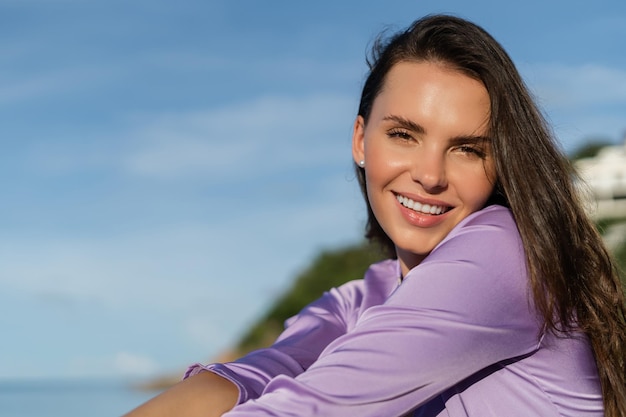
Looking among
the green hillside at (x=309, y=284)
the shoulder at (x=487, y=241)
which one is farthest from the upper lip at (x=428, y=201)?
the green hillside at (x=309, y=284)

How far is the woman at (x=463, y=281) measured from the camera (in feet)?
6.43

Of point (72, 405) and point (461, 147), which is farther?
point (72, 405)

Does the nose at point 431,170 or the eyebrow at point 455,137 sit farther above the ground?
the eyebrow at point 455,137

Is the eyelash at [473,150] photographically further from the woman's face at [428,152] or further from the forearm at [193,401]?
the forearm at [193,401]

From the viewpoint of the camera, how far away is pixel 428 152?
224 cm

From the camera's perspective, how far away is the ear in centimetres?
274

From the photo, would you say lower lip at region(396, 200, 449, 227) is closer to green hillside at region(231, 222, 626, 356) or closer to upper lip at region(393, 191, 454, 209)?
upper lip at region(393, 191, 454, 209)

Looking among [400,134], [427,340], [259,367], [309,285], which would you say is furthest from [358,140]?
[309,285]

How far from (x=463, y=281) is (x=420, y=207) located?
1.18ft

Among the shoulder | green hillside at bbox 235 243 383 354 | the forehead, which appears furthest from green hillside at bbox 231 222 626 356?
the shoulder

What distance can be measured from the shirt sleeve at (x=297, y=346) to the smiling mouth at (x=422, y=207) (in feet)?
1.94

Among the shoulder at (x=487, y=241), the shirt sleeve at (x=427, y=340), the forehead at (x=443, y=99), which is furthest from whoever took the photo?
the forehead at (x=443, y=99)

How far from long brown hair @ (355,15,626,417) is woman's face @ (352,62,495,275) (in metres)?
0.04

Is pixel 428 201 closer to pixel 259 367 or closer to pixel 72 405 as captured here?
pixel 259 367
